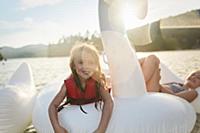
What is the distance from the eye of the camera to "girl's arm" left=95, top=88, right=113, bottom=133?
5.04ft

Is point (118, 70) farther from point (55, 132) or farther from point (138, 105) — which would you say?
point (55, 132)

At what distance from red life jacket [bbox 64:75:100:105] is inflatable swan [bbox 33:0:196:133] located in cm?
3

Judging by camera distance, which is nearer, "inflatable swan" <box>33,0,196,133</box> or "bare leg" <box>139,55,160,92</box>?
"inflatable swan" <box>33,0,196,133</box>

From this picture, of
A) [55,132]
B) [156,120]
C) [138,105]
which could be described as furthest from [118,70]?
[55,132]

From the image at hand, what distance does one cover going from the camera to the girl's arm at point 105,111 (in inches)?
60.5

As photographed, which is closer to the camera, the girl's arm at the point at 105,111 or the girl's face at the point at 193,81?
the girl's arm at the point at 105,111

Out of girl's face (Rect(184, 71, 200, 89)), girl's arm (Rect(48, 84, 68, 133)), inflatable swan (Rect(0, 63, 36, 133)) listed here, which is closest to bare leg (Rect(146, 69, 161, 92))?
girl's face (Rect(184, 71, 200, 89))

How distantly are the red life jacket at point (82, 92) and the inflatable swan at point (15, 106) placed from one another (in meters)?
0.55

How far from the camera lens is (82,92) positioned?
1.62 metres

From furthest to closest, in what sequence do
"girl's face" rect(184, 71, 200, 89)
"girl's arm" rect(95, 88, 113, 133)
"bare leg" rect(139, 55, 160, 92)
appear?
"girl's face" rect(184, 71, 200, 89) → "bare leg" rect(139, 55, 160, 92) → "girl's arm" rect(95, 88, 113, 133)

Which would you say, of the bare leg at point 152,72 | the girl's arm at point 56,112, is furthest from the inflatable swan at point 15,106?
the bare leg at point 152,72

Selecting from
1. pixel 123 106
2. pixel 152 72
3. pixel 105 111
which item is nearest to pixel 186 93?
pixel 152 72

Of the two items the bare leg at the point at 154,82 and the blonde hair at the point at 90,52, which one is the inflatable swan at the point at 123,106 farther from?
the bare leg at the point at 154,82

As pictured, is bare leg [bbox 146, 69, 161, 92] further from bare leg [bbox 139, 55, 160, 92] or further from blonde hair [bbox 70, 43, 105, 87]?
blonde hair [bbox 70, 43, 105, 87]
